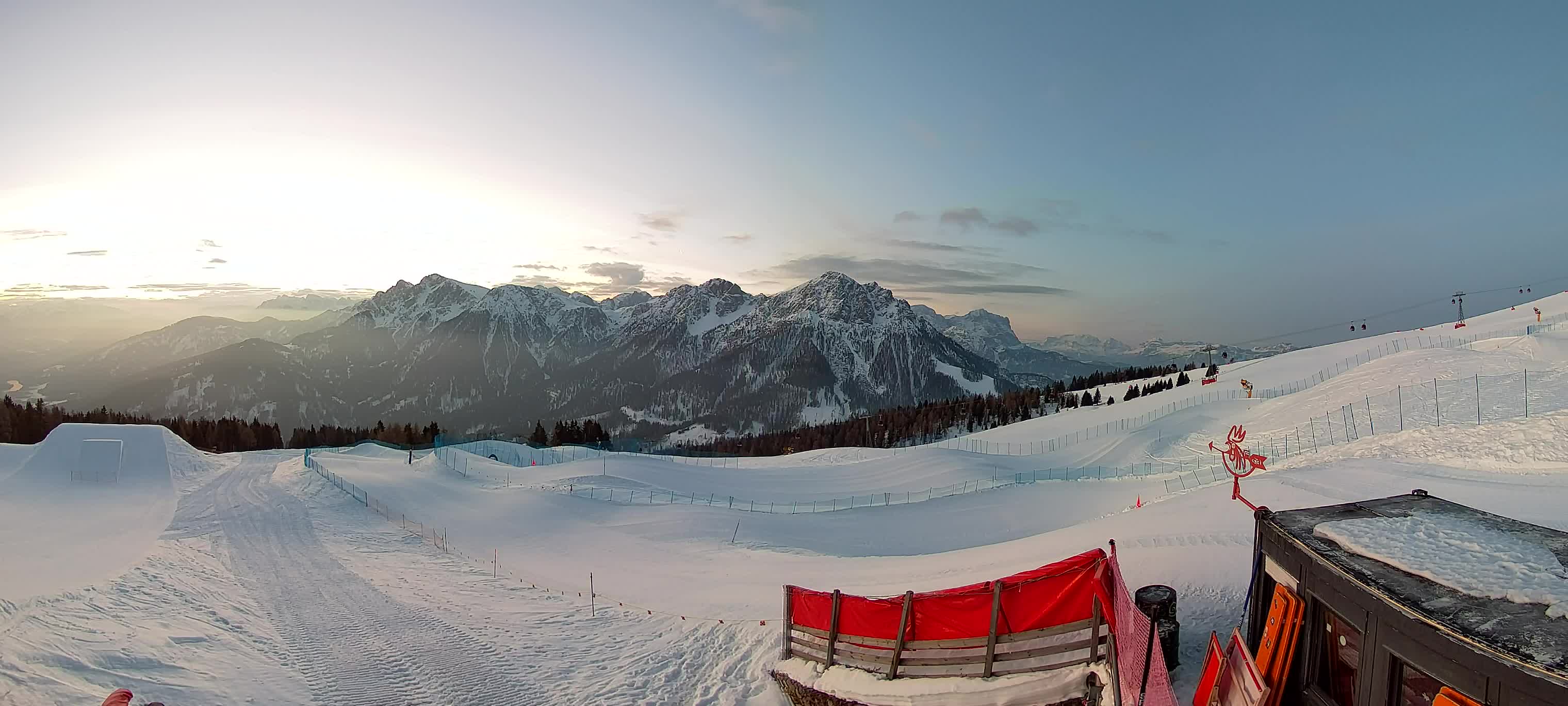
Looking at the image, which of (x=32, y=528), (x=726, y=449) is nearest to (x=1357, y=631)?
(x=32, y=528)

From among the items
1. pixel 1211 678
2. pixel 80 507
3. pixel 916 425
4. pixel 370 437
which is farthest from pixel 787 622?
pixel 916 425

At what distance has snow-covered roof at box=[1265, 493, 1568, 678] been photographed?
430 centimetres

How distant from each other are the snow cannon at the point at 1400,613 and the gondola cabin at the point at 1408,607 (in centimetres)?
1

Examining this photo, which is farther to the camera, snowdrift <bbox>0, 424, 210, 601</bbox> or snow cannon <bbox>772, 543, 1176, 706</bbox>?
snowdrift <bbox>0, 424, 210, 601</bbox>

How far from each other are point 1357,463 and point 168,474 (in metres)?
60.3

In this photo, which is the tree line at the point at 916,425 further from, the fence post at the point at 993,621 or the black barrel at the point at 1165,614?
the black barrel at the point at 1165,614

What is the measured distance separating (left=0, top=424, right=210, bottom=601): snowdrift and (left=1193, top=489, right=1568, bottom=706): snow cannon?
25.5m

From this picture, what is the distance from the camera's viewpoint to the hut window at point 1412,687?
183 inches

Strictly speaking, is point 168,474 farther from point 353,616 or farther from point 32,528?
point 353,616

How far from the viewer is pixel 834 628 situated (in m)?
10.8

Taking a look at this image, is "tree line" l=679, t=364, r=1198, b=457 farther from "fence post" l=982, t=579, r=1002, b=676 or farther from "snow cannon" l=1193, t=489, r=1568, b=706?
"snow cannon" l=1193, t=489, r=1568, b=706

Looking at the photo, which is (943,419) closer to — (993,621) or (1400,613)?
(993,621)

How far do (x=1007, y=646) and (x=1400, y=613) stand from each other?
459 centimetres

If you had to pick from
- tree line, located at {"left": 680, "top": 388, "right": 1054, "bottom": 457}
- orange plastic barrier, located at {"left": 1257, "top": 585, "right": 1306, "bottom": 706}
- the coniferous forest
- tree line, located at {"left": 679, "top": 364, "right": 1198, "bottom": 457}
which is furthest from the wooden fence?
tree line, located at {"left": 680, "top": 388, "right": 1054, "bottom": 457}
